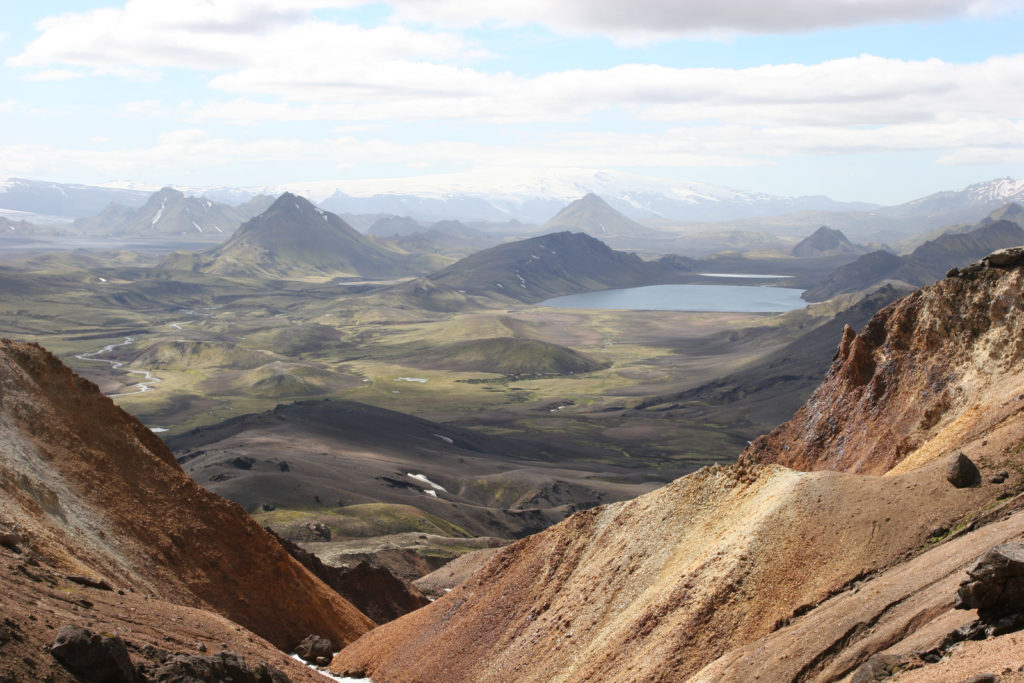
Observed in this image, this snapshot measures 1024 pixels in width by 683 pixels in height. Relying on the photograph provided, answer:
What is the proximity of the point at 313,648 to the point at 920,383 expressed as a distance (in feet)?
117

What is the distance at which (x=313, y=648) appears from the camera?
50062 millimetres

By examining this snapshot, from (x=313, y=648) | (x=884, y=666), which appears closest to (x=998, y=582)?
(x=884, y=666)

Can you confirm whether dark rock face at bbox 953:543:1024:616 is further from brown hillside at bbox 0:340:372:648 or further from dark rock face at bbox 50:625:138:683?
brown hillside at bbox 0:340:372:648

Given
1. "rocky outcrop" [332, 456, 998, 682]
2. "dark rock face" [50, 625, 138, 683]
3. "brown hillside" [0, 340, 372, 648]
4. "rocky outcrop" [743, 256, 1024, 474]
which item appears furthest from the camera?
"rocky outcrop" [743, 256, 1024, 474]

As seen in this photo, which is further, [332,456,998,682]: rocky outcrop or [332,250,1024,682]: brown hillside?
[332,456,998,682]: rocky outcrop

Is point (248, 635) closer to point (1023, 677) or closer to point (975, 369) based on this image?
point (1023, 677)

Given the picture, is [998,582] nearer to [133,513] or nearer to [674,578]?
[674,578]

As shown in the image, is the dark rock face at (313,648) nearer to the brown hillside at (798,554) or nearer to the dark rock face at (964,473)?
the brown hillside at (798,554)

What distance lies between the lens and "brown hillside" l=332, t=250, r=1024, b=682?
2783 cm

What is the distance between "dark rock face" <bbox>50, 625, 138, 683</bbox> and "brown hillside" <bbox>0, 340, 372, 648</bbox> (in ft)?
51.2

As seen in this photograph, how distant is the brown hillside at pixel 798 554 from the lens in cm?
2783

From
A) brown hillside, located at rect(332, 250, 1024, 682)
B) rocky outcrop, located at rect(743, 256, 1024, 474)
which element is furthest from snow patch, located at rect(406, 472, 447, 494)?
brown hillside, located at rect(332, 250, 1024, 682)

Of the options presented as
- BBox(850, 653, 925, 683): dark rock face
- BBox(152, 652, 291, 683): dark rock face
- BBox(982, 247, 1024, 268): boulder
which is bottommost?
BBox(152, 652, 291, 683): dark rock face

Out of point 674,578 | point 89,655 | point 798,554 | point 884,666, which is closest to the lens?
point 884,666
